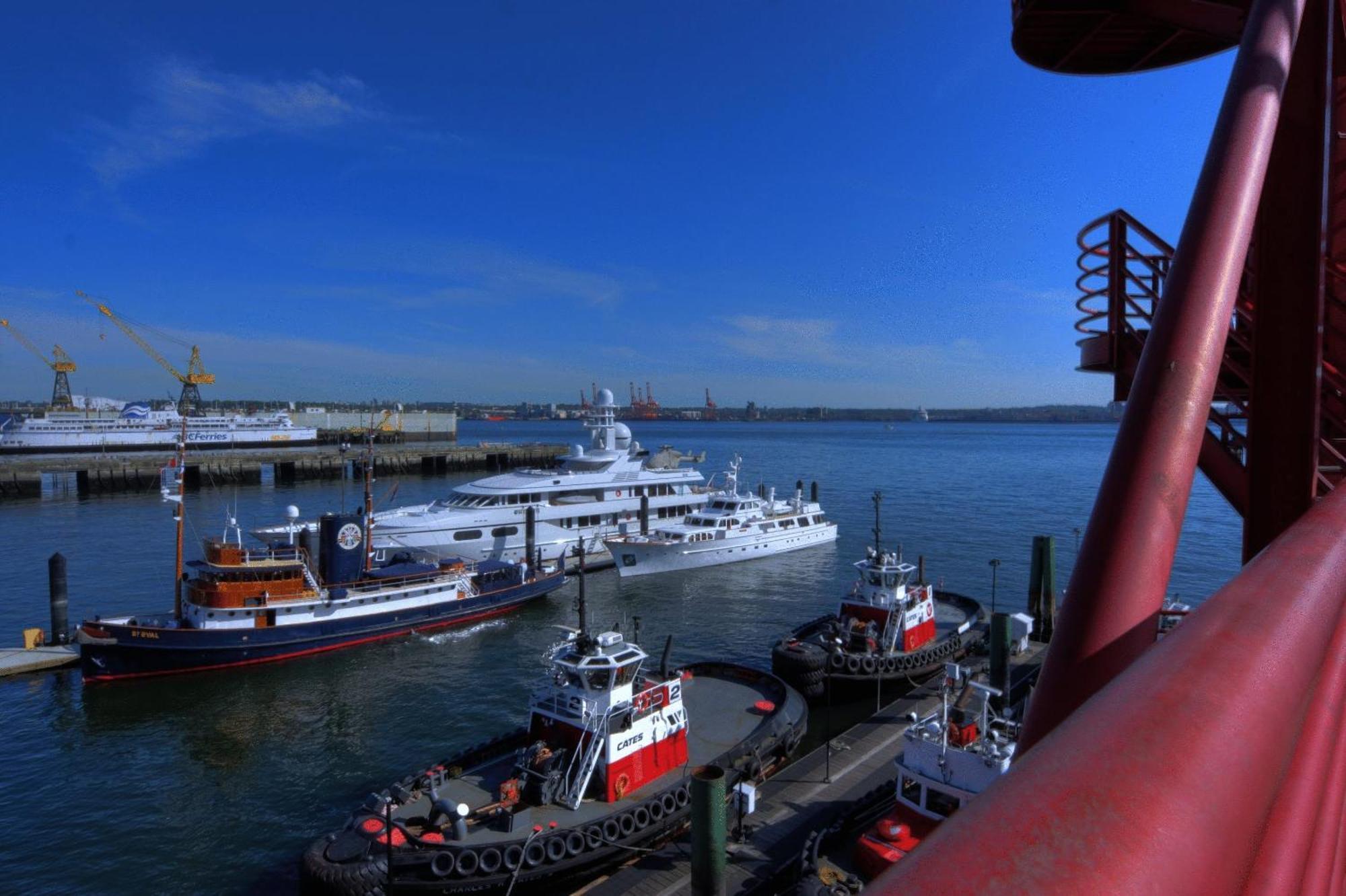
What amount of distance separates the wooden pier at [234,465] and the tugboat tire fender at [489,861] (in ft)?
150

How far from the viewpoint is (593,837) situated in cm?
1470

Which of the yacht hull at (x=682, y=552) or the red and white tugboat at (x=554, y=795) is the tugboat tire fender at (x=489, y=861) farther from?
the yacht hull at (x=682, y=552)

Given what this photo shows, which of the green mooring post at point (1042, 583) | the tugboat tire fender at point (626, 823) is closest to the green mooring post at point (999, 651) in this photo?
the tugboat tire fender at point (626, 823)

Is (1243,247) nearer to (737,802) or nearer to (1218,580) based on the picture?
(737,802)

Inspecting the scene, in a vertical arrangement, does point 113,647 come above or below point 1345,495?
below

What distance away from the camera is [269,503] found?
6844 cm

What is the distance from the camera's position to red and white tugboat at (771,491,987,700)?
955 inches

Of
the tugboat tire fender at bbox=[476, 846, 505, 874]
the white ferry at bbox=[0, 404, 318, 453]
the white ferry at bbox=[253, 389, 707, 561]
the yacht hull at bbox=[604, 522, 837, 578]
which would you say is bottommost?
the tugboat tire fender at bbox=[476, 846, 505, 874]

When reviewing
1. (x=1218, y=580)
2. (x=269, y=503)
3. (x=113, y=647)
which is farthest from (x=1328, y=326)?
(x=269, y=503)

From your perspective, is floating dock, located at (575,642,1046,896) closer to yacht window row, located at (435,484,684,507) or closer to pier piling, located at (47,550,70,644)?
pier piling, located at (47,550,70,644)

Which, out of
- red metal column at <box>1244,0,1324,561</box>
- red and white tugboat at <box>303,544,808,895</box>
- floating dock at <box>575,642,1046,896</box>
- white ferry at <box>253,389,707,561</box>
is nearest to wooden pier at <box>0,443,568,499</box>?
white ferry at <box>253,389,707,561</box>

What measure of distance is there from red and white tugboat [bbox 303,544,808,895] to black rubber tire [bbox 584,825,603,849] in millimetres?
18

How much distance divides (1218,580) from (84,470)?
9009 centimetres

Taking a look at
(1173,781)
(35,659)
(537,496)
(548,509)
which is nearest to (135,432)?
(537,496)
